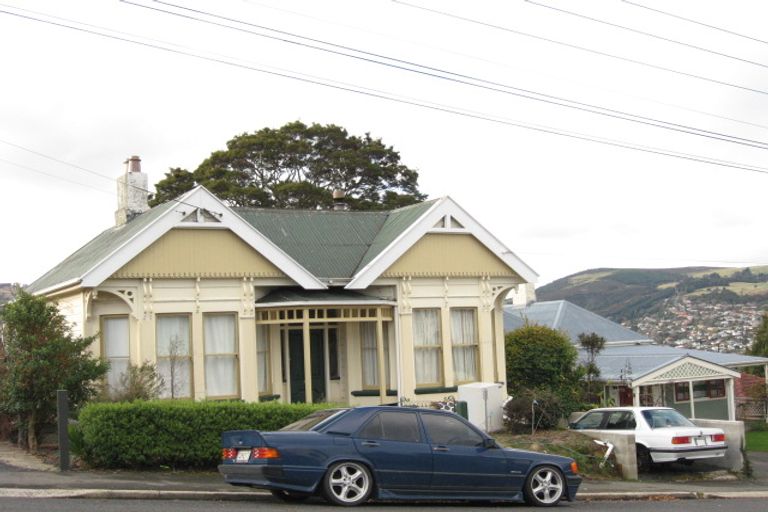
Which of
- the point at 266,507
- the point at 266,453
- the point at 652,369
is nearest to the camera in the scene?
the point at 266,453

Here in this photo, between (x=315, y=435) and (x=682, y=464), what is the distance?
11523mm

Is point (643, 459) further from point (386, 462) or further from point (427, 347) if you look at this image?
point (386, 462)

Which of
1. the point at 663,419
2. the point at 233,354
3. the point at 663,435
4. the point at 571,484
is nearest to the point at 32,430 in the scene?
the point at 233,354

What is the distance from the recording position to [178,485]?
15406mm

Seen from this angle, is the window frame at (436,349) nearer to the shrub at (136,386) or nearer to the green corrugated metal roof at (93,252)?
the shrub at (136,386)

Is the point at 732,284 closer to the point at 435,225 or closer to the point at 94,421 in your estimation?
the point at 435,225

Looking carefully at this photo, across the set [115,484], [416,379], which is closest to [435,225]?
[416,379]

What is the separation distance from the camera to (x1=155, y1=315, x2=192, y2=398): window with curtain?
21.6 meters

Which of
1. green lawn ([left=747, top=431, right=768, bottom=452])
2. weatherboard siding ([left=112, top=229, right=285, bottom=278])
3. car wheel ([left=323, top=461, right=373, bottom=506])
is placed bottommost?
green lawn ([left=747, top=431, right=768, bottom=452])

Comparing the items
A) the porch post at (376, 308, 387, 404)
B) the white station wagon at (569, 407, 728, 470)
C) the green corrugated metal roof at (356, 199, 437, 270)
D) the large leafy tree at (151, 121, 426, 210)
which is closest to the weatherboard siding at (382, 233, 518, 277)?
the green corrugated metal roof at (356, 199, 437, 270)

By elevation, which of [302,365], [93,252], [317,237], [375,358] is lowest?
[302,365]

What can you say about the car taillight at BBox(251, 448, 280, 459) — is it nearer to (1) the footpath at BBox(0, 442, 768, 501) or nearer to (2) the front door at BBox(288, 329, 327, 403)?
(1) the footpath at BBox(0, 442, 768, 501)

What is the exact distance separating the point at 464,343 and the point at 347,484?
1267cm

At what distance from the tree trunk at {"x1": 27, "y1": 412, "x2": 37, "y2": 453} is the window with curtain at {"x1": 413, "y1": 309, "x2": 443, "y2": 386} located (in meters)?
9.49
